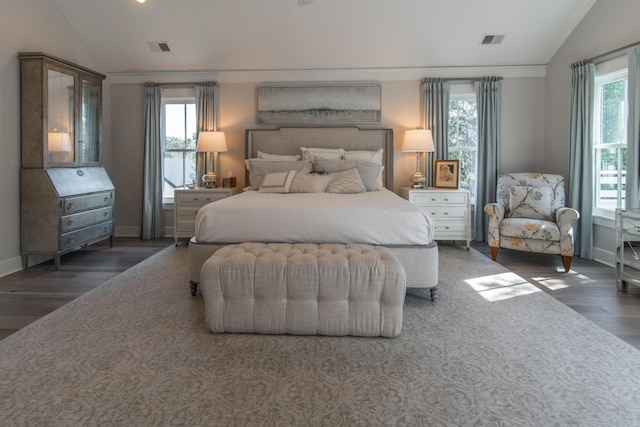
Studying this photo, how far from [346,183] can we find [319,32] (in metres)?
2.10

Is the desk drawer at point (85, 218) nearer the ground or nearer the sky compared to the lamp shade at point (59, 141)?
nearer the ground

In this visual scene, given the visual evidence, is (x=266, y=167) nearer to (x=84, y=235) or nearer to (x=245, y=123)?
(x=245, y=123)

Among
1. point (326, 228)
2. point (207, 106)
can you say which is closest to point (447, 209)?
point (326, 228)

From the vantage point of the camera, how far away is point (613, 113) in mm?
4750

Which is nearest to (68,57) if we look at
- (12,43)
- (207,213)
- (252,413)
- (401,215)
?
(12,43)

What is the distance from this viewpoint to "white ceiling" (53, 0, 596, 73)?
5.04m

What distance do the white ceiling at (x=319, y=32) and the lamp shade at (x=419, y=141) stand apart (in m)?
1.02

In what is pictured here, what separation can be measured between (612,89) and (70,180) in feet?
19.9

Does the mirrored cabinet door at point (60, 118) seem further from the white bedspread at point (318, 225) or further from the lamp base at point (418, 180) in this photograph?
the lamp base at point (418, 180)

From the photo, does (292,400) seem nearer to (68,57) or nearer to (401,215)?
(401,215)

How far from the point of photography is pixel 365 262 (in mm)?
2619

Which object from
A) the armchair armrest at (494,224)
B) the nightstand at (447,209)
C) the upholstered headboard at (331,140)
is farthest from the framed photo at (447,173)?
the armchair armrest at (494,224)

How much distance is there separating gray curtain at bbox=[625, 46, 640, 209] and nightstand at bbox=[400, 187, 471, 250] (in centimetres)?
172

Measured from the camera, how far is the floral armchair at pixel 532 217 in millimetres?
4434
